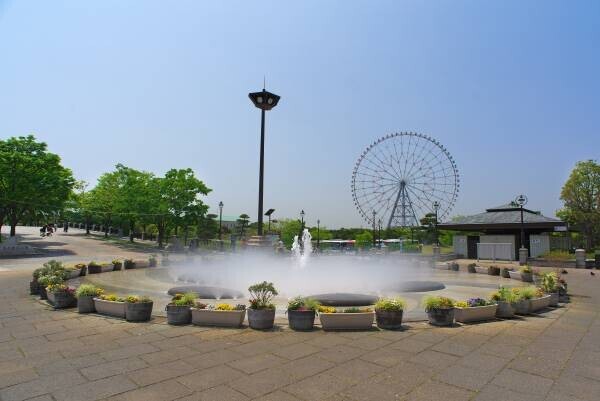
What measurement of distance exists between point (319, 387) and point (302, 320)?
13.0 feet

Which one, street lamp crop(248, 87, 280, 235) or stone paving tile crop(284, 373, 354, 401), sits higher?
street lamp crop(248, 87, 280, 235)

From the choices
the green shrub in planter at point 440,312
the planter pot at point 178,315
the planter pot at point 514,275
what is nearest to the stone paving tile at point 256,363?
the planter pot at point 178,315

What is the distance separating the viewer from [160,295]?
638 inches

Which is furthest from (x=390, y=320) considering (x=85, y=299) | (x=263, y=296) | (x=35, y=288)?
(x=35, y=288)

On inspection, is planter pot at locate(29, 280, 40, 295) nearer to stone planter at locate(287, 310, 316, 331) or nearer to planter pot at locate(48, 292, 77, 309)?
planter pot at locate(48, 292, 77, 309)

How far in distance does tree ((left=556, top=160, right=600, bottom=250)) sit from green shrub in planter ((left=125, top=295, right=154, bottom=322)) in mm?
66362

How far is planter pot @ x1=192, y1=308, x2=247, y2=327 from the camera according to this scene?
10709mm

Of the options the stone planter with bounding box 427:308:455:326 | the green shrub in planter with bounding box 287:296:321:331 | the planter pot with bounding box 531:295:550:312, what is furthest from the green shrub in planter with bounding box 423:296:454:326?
the planter pot with bounding box 531:295:550:312

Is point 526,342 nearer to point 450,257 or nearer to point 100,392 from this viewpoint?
point 100,392

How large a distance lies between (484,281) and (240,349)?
19630 mm

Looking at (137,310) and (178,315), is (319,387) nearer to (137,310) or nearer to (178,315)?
(178,315)

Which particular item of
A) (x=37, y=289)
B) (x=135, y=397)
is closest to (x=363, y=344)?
(x=135, y=397)

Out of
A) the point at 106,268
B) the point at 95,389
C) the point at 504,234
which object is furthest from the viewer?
the point at 504,234

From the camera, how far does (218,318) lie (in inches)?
424
